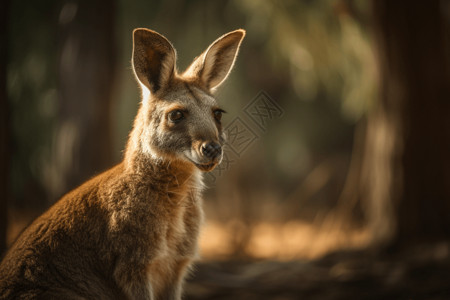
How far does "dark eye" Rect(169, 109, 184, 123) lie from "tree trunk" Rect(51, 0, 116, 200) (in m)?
3.93

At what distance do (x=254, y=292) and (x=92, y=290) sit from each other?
339 cm

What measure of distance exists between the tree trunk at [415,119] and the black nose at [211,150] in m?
3.85

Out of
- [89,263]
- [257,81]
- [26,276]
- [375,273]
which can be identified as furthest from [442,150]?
[257,81]

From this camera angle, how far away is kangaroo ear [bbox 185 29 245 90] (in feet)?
12.3

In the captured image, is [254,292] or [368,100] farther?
[368,100]

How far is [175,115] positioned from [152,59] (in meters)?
0.50

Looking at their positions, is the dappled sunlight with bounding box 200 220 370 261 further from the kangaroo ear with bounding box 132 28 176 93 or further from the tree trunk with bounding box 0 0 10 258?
the tree trunk with bounding box 0 0 10 258

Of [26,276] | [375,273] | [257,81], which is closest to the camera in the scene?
[26,276]

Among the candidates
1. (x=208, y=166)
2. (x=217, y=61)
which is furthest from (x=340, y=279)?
(x=217, y=61)

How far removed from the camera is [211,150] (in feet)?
11.0

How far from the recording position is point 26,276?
329cm

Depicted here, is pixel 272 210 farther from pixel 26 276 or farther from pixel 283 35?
pixel 26 276

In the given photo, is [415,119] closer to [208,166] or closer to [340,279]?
[340,279]

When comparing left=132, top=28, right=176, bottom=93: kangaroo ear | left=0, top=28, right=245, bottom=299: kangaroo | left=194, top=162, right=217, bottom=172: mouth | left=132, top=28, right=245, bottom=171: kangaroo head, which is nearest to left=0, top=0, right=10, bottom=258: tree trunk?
left=0, top=28, right=245, bottom=299: kangaroo
